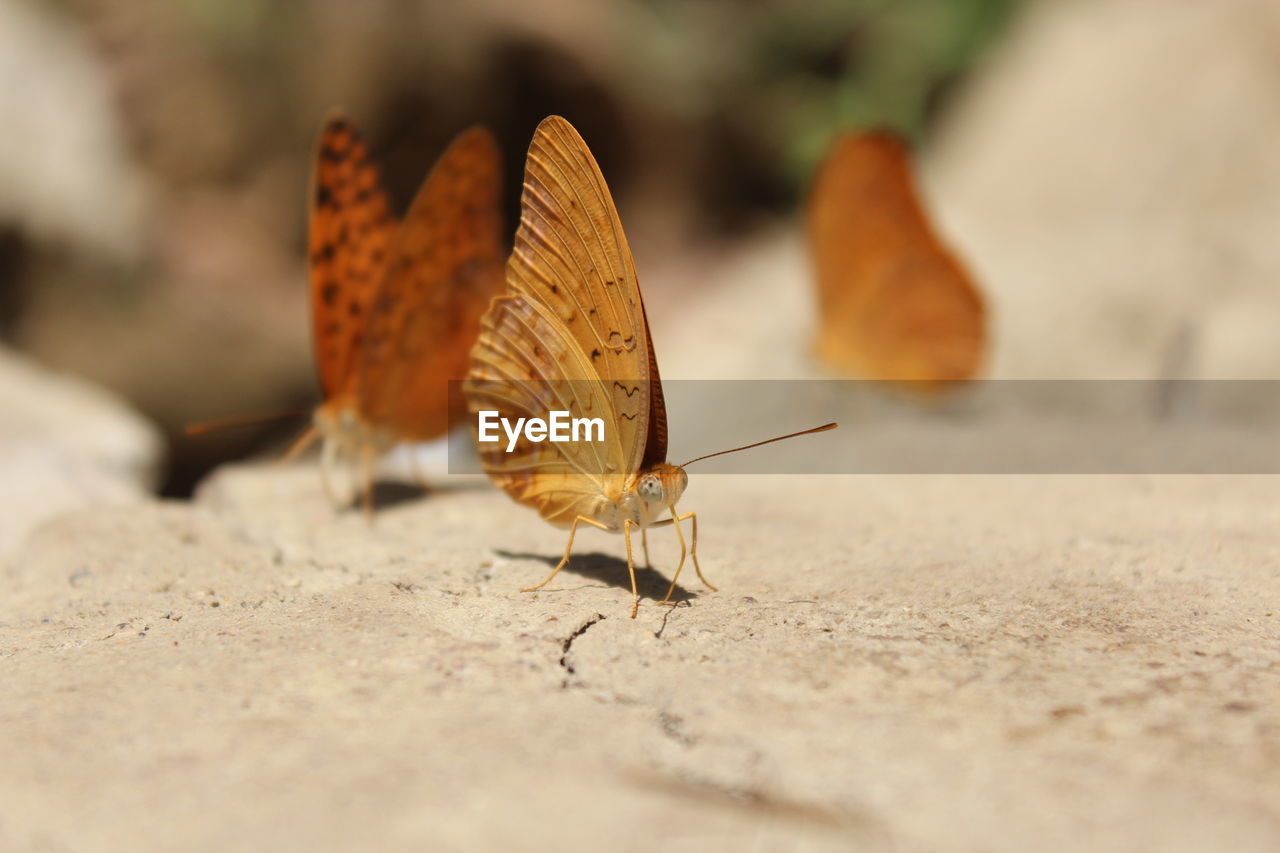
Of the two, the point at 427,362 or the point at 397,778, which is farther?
the point at 427,362

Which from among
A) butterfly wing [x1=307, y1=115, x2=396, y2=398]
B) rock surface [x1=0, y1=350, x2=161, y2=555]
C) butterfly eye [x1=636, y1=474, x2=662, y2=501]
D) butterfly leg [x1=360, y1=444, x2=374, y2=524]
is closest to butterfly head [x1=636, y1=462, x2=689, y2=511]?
butterfly eye [x1=636, y1=474, x2=662, y2=501]

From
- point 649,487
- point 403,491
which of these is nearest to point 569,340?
point 649,487

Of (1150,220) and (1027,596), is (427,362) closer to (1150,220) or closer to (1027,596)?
(1027,596)

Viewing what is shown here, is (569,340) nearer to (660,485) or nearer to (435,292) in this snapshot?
(660,485)

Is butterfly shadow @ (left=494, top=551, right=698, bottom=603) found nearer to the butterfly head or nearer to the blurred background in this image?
the butterfly head

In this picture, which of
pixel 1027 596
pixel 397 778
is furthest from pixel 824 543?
pixel 397 778

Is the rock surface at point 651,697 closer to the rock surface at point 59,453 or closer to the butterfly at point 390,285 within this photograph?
the rock surface at point 59,453
